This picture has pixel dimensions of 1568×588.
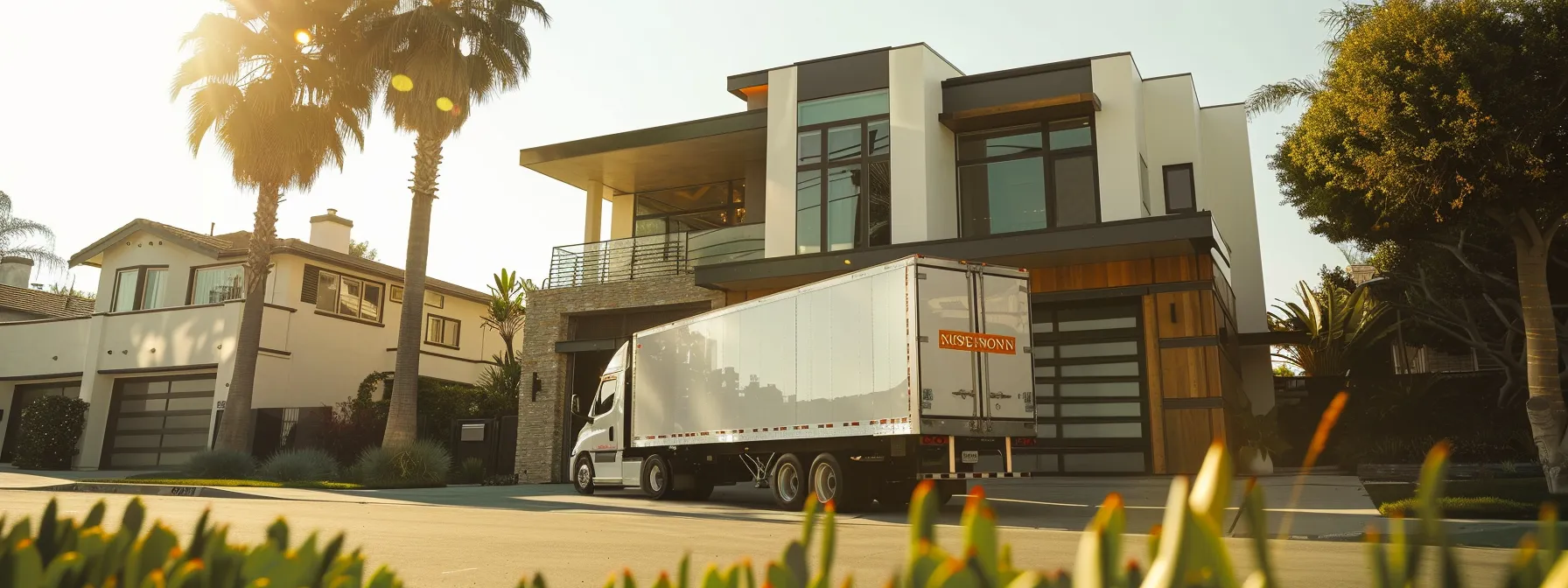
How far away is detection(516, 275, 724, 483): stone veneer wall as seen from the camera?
24203 millimetres

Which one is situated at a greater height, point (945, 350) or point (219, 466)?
point (945, 350)

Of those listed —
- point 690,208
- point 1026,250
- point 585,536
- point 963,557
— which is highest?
point 690,208

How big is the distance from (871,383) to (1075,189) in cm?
990

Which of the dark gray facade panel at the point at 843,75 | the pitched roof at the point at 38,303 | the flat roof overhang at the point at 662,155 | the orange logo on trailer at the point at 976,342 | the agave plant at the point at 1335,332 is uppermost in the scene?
the dark gray facade panel at the point at 843,75

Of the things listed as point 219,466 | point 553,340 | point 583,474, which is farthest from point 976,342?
point 219,466

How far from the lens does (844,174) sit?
2227cm

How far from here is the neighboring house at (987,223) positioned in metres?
19.1

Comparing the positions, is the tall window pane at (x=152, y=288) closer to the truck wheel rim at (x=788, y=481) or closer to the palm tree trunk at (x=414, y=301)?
the palm tree trunk at (x=414, y=301)

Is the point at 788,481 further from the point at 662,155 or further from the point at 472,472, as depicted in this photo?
the point at 472,472

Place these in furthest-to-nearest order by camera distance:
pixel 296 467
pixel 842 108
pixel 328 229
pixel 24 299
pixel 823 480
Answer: pixel 24 299 < pixel 328 229 < pixel 842 108 < pixel 296 467 < pixel 823 480

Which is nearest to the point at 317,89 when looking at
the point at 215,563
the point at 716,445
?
the point at 716,445

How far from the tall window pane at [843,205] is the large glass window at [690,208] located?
15.9 ft

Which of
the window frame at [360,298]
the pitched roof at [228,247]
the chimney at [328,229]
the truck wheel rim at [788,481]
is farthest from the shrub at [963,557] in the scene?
the chimney at [328,229]

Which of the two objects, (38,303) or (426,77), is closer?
(426,77)
